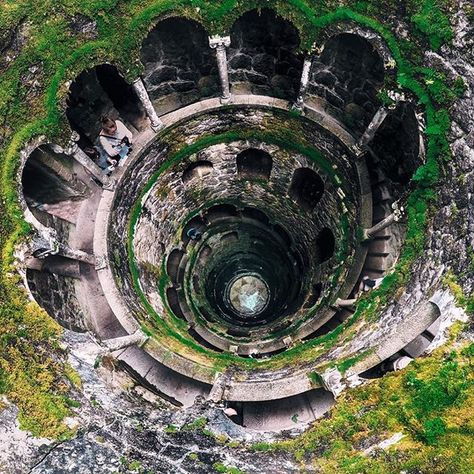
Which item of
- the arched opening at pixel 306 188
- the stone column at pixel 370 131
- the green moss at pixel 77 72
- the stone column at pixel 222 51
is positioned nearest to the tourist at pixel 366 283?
the green moss at pixel 77 72

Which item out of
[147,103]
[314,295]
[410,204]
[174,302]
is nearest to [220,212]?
[174,302]

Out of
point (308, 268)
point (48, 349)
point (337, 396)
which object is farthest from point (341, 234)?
point (48, 349)

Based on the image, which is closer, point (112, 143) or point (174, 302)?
point (112, 143)

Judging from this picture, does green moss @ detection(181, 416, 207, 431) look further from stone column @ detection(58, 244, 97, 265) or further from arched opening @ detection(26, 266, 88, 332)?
stone column @ detection(58, 244, 97, 265)

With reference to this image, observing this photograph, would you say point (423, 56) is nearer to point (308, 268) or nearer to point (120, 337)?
point (308, 268)

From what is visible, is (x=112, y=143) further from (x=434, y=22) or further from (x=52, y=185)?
(x=434, y=22)

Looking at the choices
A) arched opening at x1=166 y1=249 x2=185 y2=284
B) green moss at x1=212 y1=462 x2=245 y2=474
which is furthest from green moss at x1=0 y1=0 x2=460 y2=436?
arched opening at x1=166 y1=249 x2=185 y2=284
